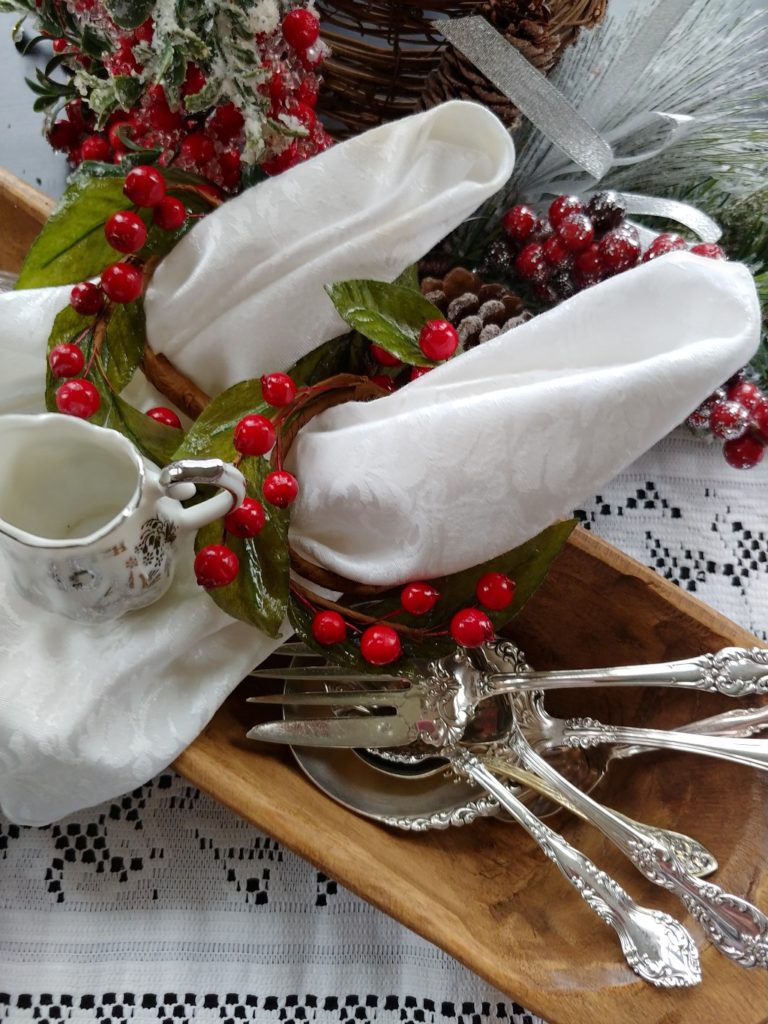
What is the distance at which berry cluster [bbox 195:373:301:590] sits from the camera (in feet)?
1.07

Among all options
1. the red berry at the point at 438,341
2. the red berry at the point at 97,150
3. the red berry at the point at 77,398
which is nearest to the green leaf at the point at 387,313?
the red berry at the point at 438,341

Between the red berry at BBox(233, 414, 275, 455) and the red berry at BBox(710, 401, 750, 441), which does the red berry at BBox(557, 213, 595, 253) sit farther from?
the red berry at BBox(233, 414, 275, 455)

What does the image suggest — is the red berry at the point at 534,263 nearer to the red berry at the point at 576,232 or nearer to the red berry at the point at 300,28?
the red berry at the point at 576,232

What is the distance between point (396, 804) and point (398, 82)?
44 cm

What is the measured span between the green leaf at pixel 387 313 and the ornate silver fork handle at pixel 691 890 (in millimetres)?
209

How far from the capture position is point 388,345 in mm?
356

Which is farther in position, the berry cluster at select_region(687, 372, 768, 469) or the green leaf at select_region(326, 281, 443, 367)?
the berry cluster at select_region(687, 372, 768, 469)

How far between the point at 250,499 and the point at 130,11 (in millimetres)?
222

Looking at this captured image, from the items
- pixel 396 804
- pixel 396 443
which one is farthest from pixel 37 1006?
pixel 396 443

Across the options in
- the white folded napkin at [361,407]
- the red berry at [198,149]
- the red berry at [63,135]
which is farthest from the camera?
the red berry at [63,135]

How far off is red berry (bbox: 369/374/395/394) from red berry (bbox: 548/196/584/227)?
167 mm

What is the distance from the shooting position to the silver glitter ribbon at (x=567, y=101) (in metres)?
0.45

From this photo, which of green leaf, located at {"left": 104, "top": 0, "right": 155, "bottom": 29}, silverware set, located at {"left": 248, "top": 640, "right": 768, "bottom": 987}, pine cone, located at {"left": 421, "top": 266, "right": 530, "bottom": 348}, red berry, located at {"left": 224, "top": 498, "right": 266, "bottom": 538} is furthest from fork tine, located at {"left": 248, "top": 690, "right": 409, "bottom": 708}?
green leaf, located at {"left": 104, "top": 0, "right": 155, "bottom": 29}

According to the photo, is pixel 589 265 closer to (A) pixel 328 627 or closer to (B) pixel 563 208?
(B) pixel 563 208
